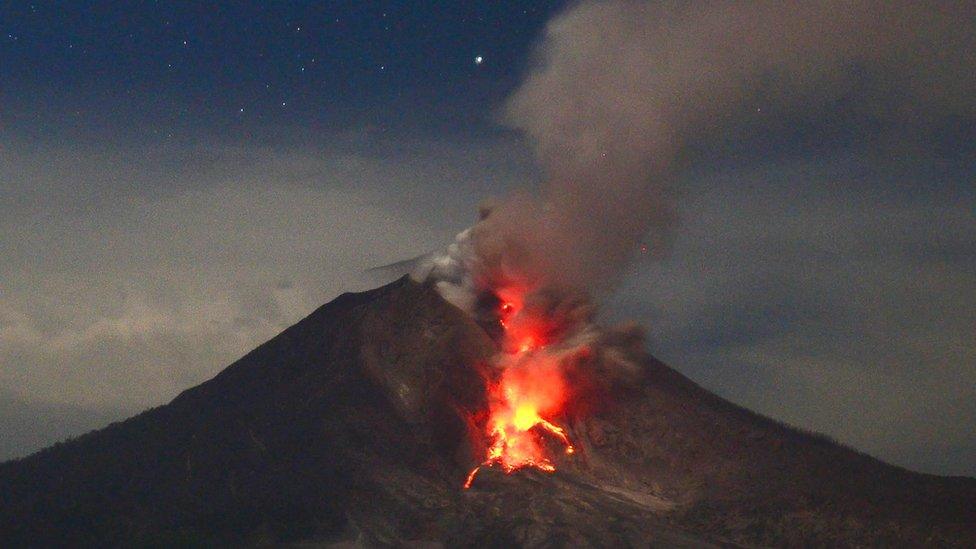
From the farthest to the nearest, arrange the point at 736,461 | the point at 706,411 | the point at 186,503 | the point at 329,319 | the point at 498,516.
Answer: the point at 329,319
the point at 706,411
the point at 736,461
the point at 186,503
the point at 498,516

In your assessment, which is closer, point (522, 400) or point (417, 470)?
point (417, 470)

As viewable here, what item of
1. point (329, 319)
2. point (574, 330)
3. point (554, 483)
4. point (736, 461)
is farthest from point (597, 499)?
point (329, 319)

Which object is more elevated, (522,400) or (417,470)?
(522,400)

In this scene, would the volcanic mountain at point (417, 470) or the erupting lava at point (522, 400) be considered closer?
the volcanic mountain at point (417, 470)

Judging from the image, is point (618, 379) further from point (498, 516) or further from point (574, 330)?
point (498, 516)
